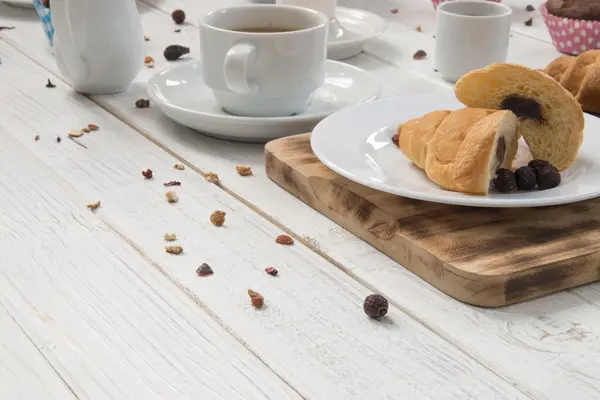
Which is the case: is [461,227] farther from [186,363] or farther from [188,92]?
[188,92]

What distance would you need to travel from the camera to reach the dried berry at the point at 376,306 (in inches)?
32.4

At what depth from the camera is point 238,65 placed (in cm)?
115

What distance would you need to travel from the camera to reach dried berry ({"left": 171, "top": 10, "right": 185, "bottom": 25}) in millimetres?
1842

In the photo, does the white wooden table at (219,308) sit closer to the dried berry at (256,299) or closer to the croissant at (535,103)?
the dried berry at (256,299)

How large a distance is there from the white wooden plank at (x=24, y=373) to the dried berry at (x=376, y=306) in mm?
263

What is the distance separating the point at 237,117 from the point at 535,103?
1.22ft

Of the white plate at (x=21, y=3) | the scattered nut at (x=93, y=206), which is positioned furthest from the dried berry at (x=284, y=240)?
the white plate at (x=21, y=3)

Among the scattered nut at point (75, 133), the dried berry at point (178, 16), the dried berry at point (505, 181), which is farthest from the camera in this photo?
the dried berry at point (178, 16)

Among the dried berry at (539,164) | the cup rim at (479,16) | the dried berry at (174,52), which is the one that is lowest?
the dried berry at (174,52)

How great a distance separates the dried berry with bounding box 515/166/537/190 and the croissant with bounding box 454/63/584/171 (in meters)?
0.07

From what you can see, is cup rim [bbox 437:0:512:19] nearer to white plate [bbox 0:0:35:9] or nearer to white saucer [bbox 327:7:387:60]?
white saucer [bbox 327:7:387:60]

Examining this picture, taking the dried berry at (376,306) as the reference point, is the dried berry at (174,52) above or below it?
below

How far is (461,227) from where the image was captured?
0.93 meters

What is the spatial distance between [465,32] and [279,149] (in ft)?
1.57
